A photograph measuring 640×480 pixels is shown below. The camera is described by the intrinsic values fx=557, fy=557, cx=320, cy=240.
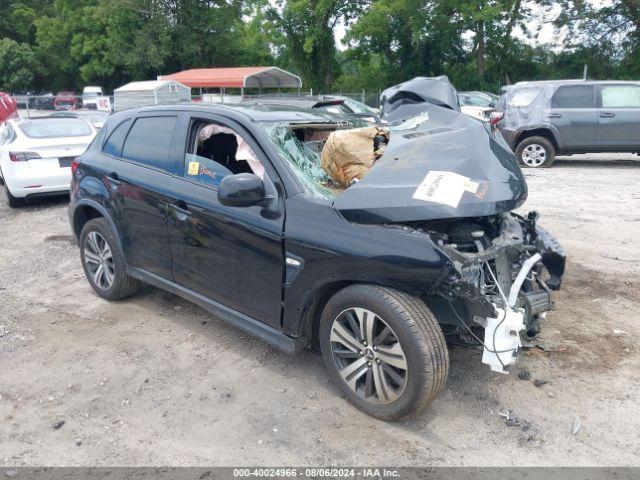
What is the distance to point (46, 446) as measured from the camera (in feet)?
10.1

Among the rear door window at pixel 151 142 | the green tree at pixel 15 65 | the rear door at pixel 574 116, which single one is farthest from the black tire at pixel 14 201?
the green tree at pixel 15 65

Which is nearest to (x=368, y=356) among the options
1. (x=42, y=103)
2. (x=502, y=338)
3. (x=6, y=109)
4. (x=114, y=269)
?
(x=502, y=338)

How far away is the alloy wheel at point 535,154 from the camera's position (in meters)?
11.7

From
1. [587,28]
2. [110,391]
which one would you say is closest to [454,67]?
[587,28]

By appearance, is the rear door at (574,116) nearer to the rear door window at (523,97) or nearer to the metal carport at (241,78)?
the rear door window at (523,97)

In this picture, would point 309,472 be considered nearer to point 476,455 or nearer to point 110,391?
point 476,455

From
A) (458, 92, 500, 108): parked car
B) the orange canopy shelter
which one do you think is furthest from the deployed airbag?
the orange canopy shelter

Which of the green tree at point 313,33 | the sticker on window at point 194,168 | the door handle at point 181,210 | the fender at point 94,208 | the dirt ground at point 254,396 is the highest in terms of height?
the green tree at point 313,33

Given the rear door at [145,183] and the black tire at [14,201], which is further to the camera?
the black tire at [14,201]

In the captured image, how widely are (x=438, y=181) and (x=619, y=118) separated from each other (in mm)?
9707

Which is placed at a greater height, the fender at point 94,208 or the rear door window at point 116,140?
the rear door window at point 116,140

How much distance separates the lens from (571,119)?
1134 centimetres

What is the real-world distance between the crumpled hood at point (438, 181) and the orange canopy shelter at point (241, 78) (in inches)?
1188

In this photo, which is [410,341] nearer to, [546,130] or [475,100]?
[546,130]
